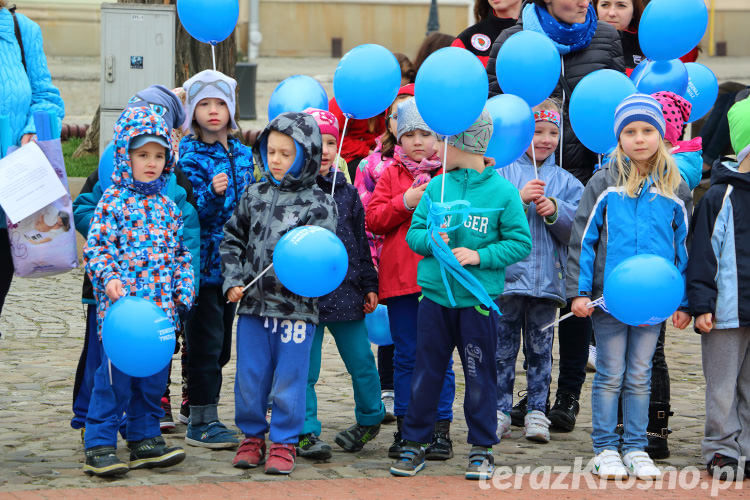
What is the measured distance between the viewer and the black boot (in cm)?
586

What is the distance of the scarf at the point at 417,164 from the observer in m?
5.96

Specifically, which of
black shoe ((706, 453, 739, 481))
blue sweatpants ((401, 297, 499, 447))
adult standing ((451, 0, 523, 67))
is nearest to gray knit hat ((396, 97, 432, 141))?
blue sweatpants ((401, 297, 499, 447))

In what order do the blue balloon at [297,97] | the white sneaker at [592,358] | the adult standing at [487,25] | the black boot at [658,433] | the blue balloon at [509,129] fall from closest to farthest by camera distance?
the blue balloon at [509,129] → the black boot at [658,433] → the blue balloon at [297,97] → the adult standing at [487,25] → the white sneaker at [592,358]

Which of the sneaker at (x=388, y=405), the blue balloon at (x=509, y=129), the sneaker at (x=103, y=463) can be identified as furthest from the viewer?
the sneaker at (x=388, y=405)

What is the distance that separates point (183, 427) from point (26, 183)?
1.68m

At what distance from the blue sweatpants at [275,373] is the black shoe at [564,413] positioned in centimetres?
158

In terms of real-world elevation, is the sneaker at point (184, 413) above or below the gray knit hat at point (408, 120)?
below

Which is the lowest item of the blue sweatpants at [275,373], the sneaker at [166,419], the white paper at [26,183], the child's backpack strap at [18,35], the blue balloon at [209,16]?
the sneaker at [166,419]

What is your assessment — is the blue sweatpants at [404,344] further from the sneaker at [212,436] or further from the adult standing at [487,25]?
the adult standing at [487,25]

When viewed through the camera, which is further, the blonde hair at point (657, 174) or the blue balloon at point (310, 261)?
the blonde hair at point (657, 174)

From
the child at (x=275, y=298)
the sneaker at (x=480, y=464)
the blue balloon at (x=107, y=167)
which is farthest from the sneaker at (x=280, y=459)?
the blue balloon at (x=107, y=167)

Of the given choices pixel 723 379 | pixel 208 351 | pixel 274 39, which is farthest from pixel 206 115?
pixel 274 39

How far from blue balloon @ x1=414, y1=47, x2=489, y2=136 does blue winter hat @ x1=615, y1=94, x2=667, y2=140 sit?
67cm

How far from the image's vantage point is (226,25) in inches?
253
